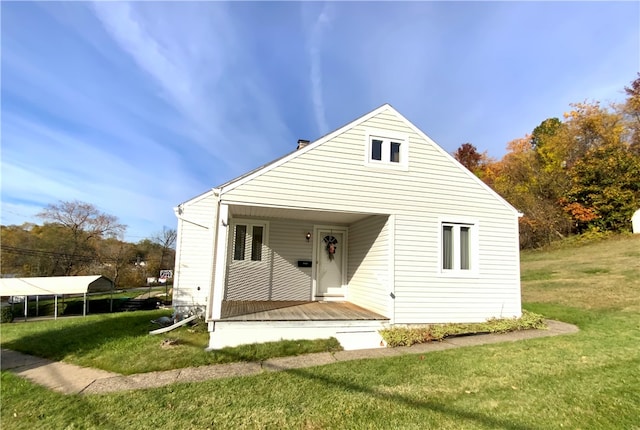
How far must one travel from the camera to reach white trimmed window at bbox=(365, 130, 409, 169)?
27.9ft

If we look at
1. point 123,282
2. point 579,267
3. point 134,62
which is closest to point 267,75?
point 134,62

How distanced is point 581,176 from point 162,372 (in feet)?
96.0

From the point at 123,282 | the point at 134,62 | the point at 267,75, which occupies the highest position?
the point at 267,75

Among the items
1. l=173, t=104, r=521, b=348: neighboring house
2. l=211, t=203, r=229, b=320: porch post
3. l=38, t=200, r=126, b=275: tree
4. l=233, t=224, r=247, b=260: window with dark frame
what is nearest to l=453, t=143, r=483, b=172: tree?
l=173, t=104, r=521, b=348: neighboring house

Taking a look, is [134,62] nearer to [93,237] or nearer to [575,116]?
[575,116]

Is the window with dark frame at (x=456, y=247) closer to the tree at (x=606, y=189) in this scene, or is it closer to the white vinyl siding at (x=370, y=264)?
the white vinyl siding at (x=370, y=264)

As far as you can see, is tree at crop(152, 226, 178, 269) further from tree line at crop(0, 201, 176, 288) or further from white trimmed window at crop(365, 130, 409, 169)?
white trimmed window at crop(365, 130, 409, 169)

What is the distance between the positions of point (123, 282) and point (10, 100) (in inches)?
1292

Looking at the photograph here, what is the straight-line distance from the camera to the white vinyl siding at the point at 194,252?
11.7 metres

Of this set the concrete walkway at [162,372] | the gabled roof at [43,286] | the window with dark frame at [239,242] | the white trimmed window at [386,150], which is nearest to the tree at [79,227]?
the gabled roof at [43,286]

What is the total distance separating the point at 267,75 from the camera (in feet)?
47.3

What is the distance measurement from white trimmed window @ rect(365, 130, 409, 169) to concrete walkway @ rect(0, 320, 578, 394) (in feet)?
14.7

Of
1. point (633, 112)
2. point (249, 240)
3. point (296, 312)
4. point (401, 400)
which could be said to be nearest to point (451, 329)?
point (296, 312)

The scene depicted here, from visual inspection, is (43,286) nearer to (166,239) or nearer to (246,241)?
(246,241)
